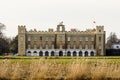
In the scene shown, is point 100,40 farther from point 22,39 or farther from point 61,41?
point 22,39

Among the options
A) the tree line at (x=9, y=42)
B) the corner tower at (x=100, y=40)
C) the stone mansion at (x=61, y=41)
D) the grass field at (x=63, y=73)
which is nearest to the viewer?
the grass field at (x=63, y=73)

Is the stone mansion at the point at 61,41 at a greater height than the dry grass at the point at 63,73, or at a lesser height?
greater

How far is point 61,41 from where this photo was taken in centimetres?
10794

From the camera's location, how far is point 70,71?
44.7 feet

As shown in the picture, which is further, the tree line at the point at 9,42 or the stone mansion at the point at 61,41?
the stone mansion at the point at 61,41

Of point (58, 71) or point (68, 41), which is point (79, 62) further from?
point (68, 41)

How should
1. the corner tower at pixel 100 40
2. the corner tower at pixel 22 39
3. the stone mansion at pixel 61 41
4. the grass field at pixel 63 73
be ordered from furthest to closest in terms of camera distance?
the stone mansion at pixel 61 41, the corner tower at pixel 100 40, the corner tower at pixel 22 39, the grass field at pixel 63 73

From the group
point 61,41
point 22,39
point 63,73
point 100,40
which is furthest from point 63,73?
point 61,41

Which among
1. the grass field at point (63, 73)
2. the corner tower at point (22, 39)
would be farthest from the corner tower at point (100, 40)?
the grass field at point (63, 73)

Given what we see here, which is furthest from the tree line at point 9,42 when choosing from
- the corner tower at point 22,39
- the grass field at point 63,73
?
the grass field at point 63,73

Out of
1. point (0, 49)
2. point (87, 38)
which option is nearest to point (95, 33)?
point (87, 38)

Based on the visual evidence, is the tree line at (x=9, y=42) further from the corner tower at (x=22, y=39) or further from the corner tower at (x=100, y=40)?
the corner tower at (x=100, y=40)

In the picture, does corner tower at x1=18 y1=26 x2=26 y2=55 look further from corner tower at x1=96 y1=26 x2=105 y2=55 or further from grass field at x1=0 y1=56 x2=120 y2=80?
grass field at x1=0 y1=56 x2=120 y2=80

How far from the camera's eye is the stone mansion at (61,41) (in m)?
106
